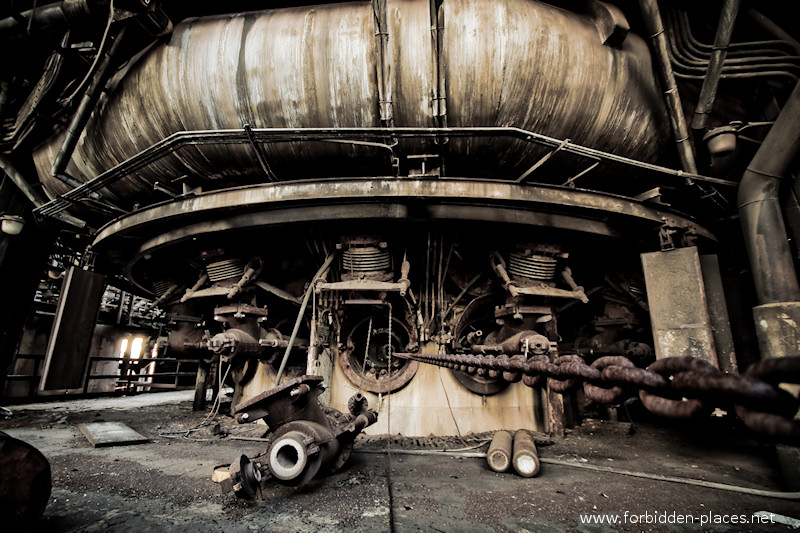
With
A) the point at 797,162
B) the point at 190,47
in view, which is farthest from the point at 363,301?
the point at 797,162

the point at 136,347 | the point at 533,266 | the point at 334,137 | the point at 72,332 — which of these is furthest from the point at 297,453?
the point at 136,347

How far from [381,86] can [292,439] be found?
345 centimetres

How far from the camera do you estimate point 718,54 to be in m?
3.88

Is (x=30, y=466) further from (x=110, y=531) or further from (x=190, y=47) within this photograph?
(x=190, y=47)

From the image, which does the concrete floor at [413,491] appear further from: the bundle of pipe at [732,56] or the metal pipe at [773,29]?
the metal pipe at [773,29]

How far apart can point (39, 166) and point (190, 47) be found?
3.76 m

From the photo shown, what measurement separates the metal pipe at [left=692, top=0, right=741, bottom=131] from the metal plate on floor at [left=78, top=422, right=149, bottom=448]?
778 cm

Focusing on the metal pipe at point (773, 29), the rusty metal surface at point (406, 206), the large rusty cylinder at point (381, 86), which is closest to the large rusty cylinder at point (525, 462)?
the rusty metal surface at point (406, 206)

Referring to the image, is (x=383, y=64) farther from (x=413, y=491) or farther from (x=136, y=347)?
(x=136, y=347)

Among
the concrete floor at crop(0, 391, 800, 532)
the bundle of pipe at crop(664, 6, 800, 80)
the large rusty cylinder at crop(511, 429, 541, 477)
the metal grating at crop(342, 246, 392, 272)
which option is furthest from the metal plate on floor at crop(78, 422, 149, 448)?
the bundle of pipe at crop(664, 6, 800, 80)

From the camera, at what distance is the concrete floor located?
2271 mm

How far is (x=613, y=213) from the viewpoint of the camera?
4.29 metres

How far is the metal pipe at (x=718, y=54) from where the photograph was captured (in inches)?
150

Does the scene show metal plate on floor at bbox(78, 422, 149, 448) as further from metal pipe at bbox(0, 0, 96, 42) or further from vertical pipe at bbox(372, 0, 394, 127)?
metal pipe at bbox(0, 0, 96, 42)
